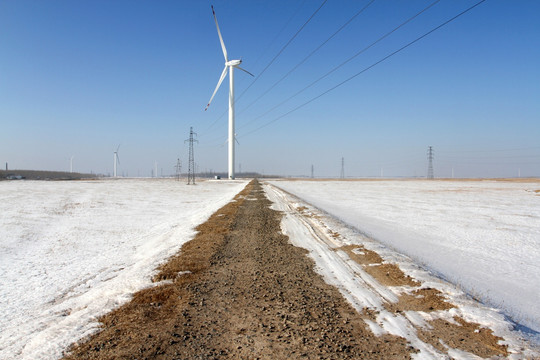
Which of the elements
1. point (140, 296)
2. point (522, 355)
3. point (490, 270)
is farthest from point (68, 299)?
point (490, 270)

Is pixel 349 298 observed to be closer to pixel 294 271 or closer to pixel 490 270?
pixel 294 271

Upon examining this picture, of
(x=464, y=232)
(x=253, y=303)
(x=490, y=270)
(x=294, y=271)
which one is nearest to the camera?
(x=253, y=303)

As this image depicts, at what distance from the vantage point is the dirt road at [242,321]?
4590mm

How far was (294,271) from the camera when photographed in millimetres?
8516

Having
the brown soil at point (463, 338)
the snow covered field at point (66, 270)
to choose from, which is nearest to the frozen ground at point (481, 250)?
the brown soil at point (463, 338)

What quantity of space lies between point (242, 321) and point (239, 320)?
69 mm

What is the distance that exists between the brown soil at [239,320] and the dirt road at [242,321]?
0.04 feet

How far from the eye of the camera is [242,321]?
558 centimetres

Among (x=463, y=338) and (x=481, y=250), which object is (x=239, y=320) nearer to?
(x=463, y=338)

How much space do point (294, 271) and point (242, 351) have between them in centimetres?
402

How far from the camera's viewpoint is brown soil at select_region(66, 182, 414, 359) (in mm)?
4590

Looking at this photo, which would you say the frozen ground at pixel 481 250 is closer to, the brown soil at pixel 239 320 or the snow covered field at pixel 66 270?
Answer: the brown soil at pixel 239 320

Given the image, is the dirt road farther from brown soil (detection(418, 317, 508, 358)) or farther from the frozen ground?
the frozen ground

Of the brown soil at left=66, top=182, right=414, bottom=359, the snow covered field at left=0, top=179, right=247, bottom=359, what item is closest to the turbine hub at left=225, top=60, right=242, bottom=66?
the snow covered field at left=0, top=179, right=247, bottom=359
